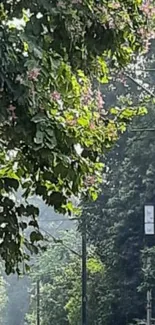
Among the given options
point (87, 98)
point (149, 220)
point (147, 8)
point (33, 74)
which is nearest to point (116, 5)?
point (147, 8)

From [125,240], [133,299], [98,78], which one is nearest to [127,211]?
[125,240]

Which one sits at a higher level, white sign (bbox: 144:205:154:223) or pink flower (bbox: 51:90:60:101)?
white sign (bbox: 144:205:154:223)

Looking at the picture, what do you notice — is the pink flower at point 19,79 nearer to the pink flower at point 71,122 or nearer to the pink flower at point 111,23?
the pink flower at point 71,122

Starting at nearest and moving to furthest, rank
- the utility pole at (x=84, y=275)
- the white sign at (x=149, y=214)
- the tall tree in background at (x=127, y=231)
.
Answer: the white sign at (x=149, y=214)
the utility pole at (x=84, y=275)
the tall tree in background at (x=127, y=231)

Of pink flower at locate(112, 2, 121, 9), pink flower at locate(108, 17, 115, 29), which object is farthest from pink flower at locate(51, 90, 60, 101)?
pink flower at locate(112, 2, 121, 9)

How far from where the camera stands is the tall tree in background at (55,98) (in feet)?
12.5

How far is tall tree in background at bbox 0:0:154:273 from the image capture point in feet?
12.5

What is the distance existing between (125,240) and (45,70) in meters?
22.7

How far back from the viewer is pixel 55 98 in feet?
13.0

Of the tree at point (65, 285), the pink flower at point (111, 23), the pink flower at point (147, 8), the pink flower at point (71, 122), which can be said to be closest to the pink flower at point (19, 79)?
the pink flower at point (71, 122)

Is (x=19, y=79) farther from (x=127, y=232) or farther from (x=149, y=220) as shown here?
(x=127, y=232)

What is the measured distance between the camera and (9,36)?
3.80m

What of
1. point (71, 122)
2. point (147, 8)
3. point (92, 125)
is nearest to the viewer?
point (71, 122)

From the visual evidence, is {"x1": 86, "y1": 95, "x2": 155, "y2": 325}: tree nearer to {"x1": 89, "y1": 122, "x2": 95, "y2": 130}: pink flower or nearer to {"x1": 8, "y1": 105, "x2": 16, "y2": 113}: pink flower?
{"x1": 89, "y1": 122, "x2": 95, "y2": 130}: pink flower
